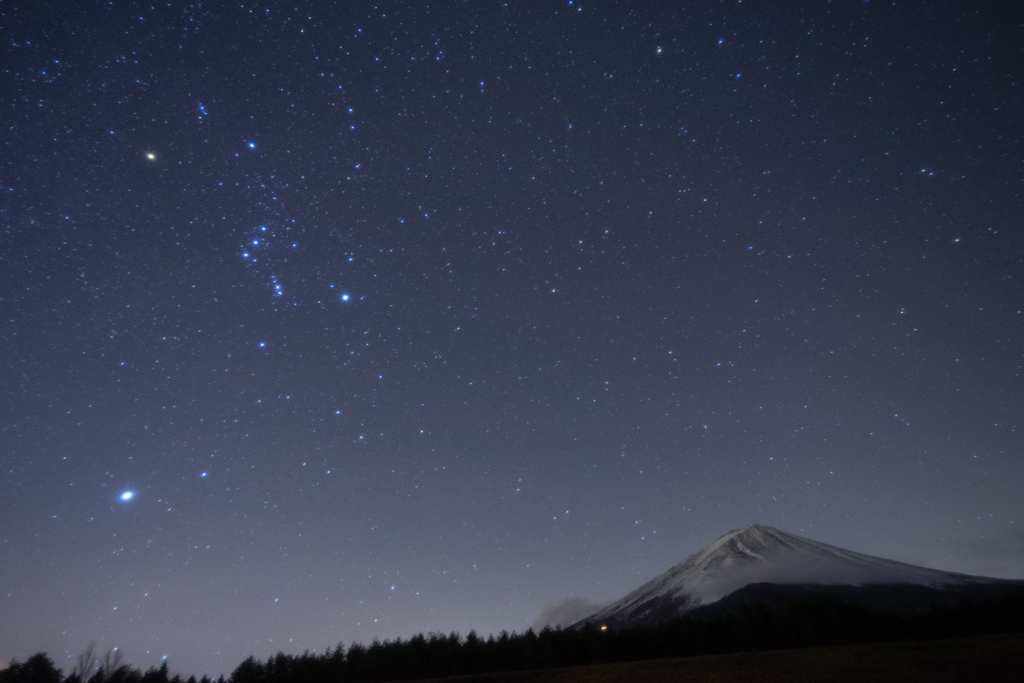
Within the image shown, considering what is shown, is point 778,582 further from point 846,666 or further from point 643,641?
point 846,666

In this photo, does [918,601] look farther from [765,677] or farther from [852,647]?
[765,677]

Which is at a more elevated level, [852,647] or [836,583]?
→ [836,583]

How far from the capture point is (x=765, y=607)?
37625 mm

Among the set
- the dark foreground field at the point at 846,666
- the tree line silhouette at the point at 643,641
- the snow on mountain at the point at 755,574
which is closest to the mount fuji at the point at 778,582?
the snow on mountain at the point at 755,574

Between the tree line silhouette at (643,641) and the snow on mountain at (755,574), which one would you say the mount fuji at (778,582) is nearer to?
the snow on mountain at (755,574)

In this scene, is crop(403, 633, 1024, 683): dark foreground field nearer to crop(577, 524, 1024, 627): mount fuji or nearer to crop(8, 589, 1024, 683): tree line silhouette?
crop(8, 589, 1024, 683): tree line silhouette

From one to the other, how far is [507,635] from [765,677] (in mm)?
22416

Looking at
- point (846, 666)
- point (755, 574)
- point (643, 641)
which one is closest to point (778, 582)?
point (755, 574)

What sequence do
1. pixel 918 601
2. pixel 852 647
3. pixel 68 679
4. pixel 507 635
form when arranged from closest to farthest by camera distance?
pixel 852 647 → pixel 507 635 → pixel 68 679 → pixel 918 601

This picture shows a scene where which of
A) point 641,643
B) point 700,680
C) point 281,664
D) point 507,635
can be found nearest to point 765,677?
point 700,680

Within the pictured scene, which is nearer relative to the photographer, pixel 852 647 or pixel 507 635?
pixel 852 647

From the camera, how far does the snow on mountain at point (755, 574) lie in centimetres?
9256

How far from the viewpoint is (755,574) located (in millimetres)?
104438

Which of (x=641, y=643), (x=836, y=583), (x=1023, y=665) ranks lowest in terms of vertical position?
(x=1023, y=665)
